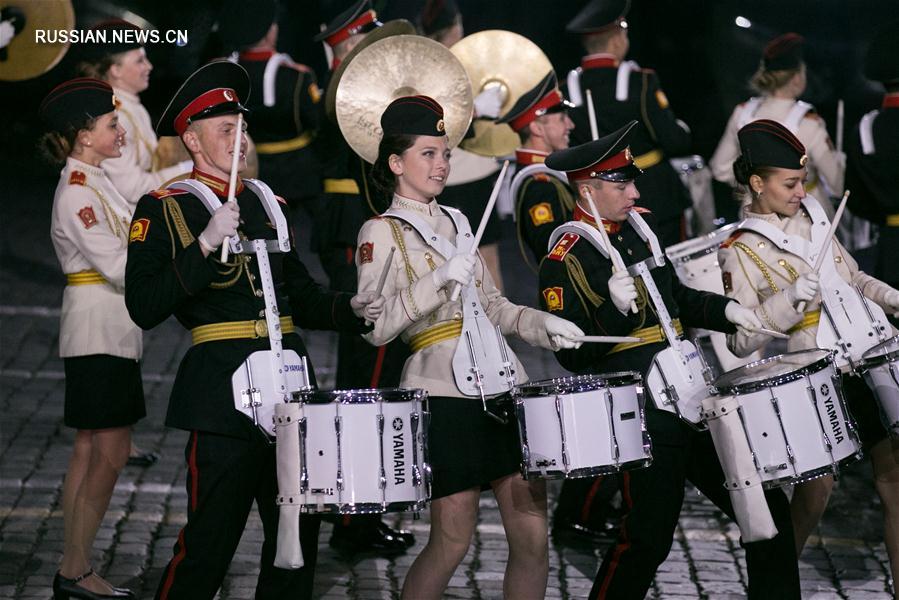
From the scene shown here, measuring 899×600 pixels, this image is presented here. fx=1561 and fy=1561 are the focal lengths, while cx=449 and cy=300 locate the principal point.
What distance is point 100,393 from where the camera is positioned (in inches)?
243

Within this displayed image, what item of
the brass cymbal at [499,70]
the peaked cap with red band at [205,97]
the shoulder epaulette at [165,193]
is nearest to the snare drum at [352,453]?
the shoulder epaulette at [165,193]

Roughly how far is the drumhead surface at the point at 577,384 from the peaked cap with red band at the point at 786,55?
4202 mm

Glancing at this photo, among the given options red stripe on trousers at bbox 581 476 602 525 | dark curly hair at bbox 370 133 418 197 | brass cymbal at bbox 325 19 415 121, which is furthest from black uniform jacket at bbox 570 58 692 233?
dark curly hair at bbox 370 133 418 197

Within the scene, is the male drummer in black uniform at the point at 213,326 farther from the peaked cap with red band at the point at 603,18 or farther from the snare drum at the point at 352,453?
the peaked cap with red band at the point at 603,18

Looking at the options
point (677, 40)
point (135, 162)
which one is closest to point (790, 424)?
point (135, 162)

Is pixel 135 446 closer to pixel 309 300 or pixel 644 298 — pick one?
pixel 309 300

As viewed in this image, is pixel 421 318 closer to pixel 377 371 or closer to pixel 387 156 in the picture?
pixel 387 156

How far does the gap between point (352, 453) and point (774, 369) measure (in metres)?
1.50

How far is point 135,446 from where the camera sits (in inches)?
322

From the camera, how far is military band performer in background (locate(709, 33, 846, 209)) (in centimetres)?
838

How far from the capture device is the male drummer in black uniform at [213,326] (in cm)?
502

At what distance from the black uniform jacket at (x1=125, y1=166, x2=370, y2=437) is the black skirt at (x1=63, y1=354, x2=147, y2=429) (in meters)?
1.09

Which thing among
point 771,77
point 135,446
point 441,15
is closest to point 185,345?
point 135,446

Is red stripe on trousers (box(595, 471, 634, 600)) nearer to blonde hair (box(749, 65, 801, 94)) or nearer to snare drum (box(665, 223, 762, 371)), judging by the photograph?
snare drum (box(665, 223, 762, 371))
